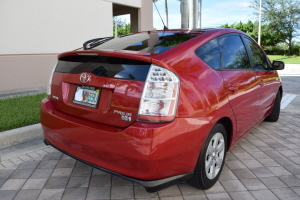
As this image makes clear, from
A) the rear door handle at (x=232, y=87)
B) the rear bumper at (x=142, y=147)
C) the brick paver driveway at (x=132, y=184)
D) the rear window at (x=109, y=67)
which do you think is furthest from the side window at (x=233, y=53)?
the brick paver driveway at (x=132, y=184)

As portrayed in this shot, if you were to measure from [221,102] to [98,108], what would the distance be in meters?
1.18

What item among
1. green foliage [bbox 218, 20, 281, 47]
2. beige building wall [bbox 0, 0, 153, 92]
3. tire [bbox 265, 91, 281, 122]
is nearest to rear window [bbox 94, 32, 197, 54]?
tire [bbox 265, 91, 281, 122]

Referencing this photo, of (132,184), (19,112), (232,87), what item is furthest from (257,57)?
(19,112)

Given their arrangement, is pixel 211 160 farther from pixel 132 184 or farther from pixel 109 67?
pixel 109 67

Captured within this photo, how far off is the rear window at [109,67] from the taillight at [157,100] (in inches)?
3.5

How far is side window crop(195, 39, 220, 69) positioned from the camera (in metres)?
2.62

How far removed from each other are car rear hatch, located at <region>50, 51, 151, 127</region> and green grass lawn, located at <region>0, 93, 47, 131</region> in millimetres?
1909

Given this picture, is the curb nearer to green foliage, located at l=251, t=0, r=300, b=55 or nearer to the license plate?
the license plate

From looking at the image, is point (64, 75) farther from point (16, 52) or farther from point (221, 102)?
point (16, 52)

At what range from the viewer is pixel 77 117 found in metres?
2.54

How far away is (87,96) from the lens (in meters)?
→ 2.46

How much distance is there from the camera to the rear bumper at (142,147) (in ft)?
6.84

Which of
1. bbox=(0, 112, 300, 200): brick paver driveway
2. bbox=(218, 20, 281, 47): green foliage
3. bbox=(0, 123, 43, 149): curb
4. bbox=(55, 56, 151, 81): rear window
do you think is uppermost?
bbox=(218, 20, 281, 47): green foliage

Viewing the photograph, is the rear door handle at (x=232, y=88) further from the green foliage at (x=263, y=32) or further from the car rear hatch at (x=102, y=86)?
the green foliage at (x=263, y=32)
